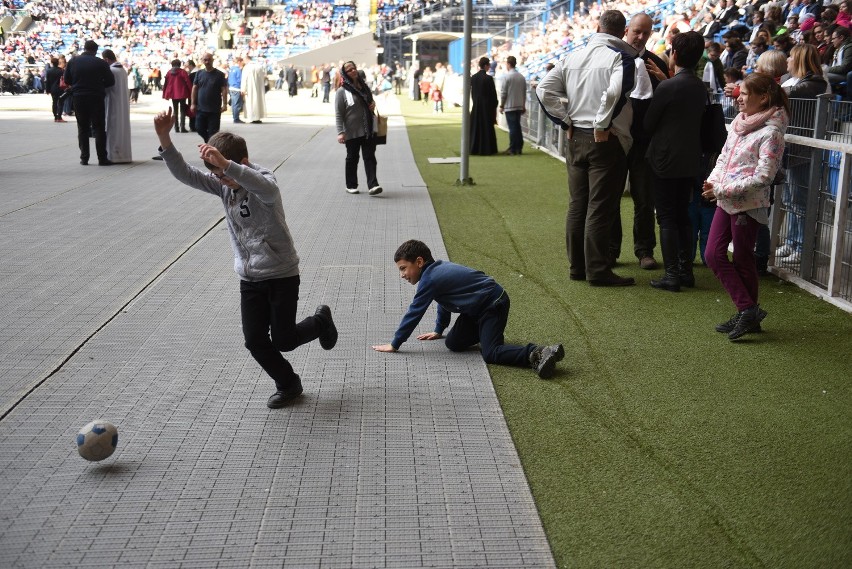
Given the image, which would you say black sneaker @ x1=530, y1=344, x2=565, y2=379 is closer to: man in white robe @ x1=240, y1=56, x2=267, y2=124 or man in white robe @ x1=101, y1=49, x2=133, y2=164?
man in white robe @ x1=101, y1=49, x2=133, y2=164

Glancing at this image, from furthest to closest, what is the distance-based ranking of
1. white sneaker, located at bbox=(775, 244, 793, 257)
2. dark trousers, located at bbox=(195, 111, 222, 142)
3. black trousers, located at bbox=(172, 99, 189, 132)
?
1. black trousers, located at bbox=(172, 99, 189, 132)
2. dark trousers, located at bbox=(195, 111, 222, 142)
3. white sneaker, located at bbox=(775, 244, 793, 257)

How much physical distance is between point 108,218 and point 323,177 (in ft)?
15.4

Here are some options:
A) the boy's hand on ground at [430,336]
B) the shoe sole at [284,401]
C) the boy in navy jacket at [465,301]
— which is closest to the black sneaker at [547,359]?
the boy in navy jacket at [465,301]

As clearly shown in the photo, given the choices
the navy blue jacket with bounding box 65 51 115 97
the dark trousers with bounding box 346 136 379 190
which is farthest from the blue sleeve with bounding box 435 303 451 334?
the navy blue jacket with bounding box 65 51 115 97

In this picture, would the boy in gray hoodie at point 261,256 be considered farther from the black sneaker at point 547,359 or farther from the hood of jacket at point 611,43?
the hood of jacket at point 611,43

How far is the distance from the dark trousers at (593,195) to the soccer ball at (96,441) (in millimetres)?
4322

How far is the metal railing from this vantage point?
671cm

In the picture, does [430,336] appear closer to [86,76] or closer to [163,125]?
[163,125]

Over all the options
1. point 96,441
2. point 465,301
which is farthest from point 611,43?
point 96,441

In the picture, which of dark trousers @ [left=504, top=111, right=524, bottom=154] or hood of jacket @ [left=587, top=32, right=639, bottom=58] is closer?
hood of jacket @ [left=587, top=32, right=639, bottom=58]

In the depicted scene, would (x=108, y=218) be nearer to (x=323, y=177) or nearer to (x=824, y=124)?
(x=323, y=177)

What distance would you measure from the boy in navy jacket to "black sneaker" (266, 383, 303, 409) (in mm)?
853

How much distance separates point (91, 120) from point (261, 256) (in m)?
12.3

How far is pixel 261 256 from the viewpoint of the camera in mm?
4621
